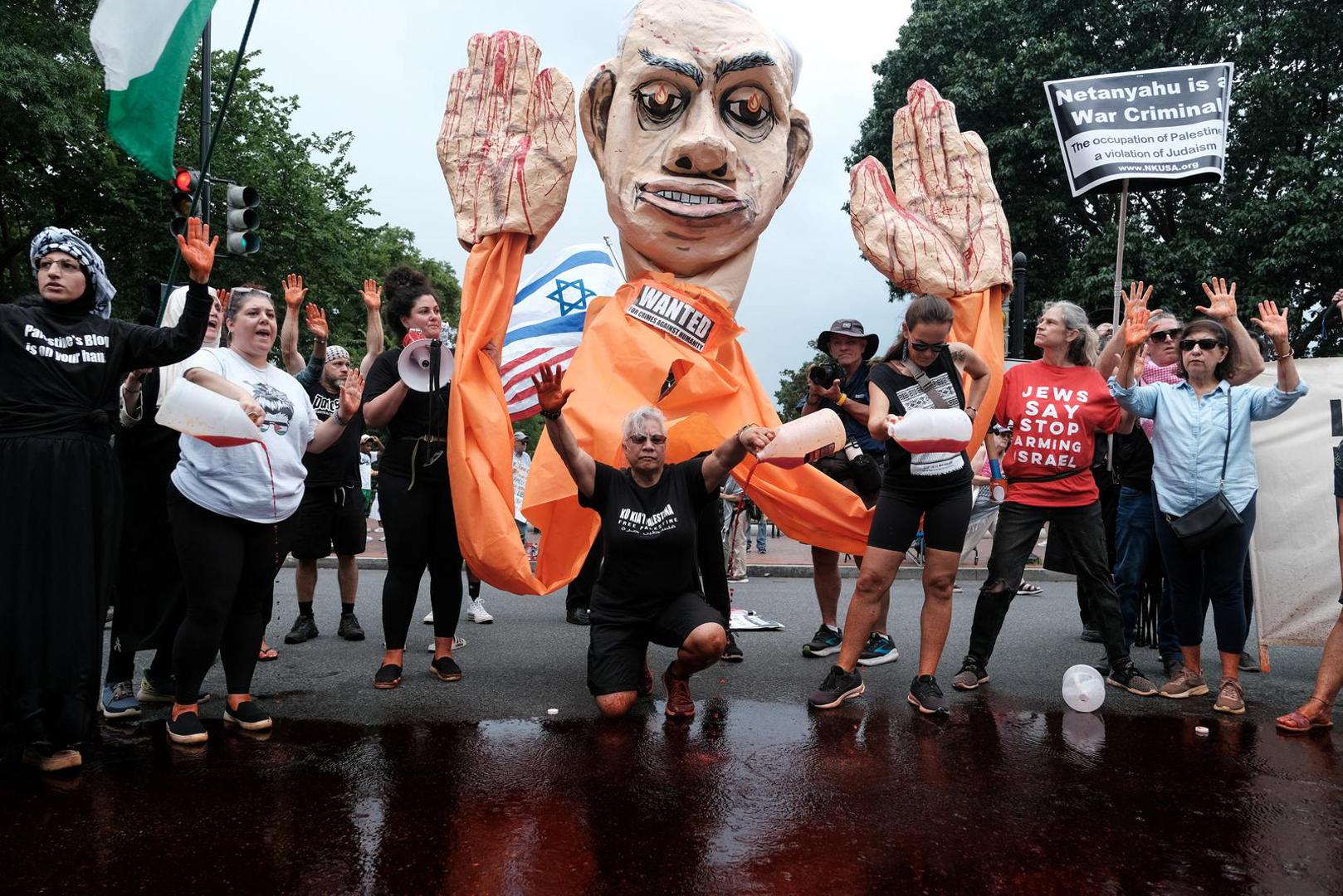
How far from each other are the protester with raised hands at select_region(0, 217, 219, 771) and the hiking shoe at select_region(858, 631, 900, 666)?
352 cm

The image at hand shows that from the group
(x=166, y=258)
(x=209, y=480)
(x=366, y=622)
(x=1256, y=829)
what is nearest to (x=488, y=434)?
(x=209, y=480)

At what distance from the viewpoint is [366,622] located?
6695 mm

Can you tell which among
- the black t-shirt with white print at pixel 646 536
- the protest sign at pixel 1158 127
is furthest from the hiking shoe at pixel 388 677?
the protest sign at pixel 1158 127

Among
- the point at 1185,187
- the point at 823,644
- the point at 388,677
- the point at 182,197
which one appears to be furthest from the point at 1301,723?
the point at 1185,187

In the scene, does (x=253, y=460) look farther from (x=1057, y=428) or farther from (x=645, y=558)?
(x=1057, y=428)

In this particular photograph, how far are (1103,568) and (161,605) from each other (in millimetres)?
4285

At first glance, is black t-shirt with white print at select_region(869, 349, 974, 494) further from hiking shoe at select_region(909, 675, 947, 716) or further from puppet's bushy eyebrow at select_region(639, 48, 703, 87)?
puppet's bushy eyebrow at select_region(639, 48, 703, 87)

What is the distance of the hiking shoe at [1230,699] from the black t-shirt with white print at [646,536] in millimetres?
2397

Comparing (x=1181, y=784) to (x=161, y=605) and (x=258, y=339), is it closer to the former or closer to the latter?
(x=258, y=339)

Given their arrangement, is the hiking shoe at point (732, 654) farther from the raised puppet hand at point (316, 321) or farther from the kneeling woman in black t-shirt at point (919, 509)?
the raised puppet hand at point (316, 321)

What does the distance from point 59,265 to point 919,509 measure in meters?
3.39

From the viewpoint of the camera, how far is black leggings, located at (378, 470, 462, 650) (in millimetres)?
4570

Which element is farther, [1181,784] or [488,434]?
[488,434]

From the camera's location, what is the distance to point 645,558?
160 inches
